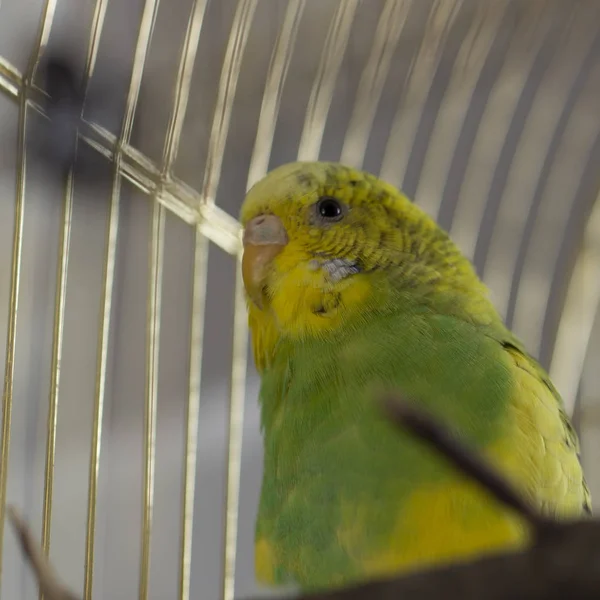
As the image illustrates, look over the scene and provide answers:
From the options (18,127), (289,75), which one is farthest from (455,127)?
(18,127)

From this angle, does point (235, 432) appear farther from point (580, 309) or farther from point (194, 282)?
point (580, 309)

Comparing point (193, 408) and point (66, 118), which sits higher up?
point (66, 118)

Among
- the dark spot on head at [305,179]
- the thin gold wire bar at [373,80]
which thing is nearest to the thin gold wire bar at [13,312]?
the dark spot on head at [305,179]

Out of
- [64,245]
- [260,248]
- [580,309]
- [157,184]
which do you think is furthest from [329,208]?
[580,309]

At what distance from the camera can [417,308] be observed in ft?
2.85

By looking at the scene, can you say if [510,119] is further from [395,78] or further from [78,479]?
[78,479]

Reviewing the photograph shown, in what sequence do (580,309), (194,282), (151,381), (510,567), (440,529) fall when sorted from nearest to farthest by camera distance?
1. (510,567)
2. (440,529)
3. (151,381)
4. (194,282)
5. (580,309)

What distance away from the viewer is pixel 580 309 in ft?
4.24

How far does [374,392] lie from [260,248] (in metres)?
0.26

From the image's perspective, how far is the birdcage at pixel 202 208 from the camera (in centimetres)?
90

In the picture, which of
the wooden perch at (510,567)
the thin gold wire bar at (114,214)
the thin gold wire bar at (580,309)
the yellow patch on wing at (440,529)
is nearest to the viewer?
the wooden perch at (510,567)

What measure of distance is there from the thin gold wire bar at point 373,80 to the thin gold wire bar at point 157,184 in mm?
249

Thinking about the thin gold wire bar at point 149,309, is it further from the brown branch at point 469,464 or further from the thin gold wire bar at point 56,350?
the brown branch at point 469,464

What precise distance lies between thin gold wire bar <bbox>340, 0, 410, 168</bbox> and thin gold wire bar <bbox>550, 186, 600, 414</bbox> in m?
0.44
